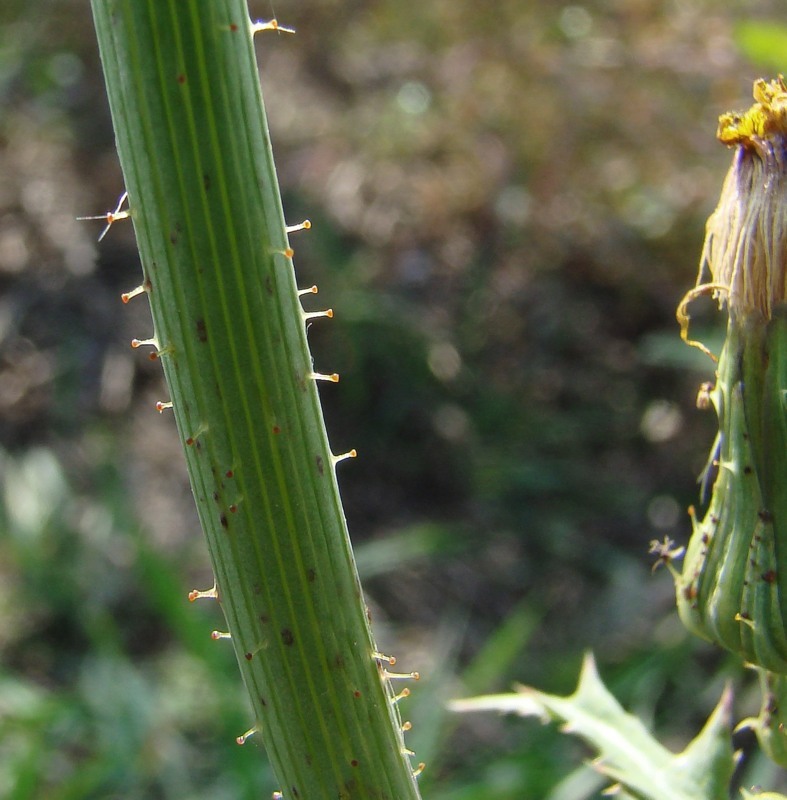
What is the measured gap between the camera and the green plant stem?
570mm

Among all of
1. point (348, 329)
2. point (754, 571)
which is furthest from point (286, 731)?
point (348, 329)

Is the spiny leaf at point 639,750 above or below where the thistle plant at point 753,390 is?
below

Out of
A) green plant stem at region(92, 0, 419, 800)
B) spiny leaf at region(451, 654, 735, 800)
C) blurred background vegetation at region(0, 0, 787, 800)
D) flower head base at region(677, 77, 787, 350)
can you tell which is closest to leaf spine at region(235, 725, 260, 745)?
green plant stem at region(92, 0, 419, 800)

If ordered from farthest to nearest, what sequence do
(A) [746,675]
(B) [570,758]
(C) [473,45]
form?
1. (C) [473,45]
2. (A) [746,675]
3. (B) [570,758]

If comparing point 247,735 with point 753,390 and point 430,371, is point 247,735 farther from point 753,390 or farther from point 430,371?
point 430,371

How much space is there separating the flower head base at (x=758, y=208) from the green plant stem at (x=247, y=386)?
0.33 metres

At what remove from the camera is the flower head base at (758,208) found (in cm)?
74

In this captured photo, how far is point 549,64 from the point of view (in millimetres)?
3916

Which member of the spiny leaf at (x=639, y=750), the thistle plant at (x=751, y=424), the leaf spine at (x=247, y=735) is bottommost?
the spiny leaf at (x=639, y=750)

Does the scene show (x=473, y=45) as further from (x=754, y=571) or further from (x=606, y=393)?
(x=754, y=571)

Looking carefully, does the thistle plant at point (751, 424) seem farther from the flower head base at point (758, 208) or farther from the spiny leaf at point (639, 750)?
the spiny leaf at point (639, 750)

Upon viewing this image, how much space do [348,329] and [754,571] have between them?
3147 mm

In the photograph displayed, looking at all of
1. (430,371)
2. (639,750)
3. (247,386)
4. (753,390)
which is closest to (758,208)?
(753,390)

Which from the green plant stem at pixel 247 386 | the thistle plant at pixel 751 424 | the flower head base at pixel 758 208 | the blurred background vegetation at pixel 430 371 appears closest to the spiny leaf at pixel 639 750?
the thistle plant at pixel 751 424
